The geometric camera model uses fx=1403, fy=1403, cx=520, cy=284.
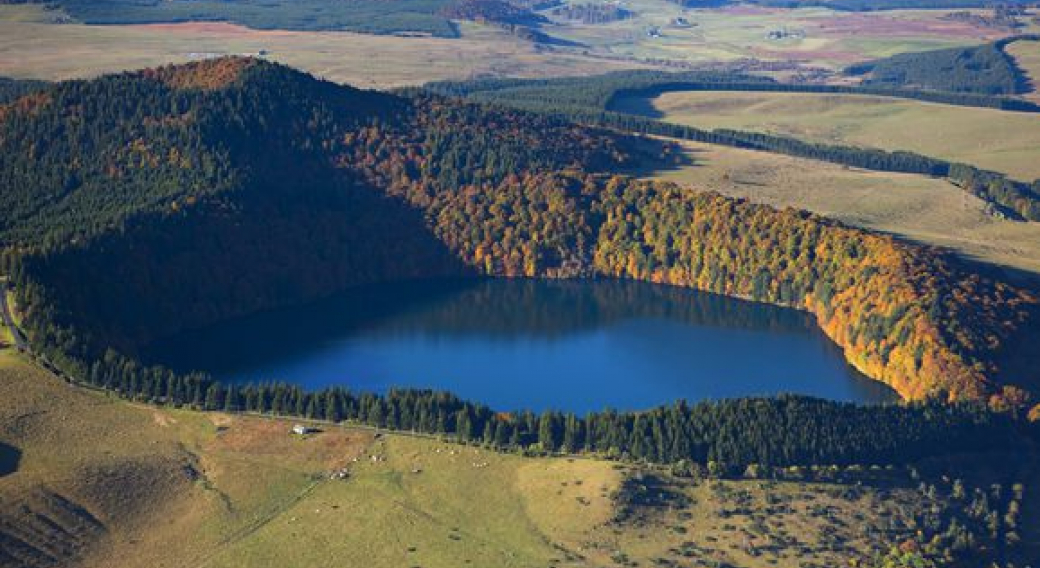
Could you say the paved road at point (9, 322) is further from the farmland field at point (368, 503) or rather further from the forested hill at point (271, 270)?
the farmland field at point (368, 503)

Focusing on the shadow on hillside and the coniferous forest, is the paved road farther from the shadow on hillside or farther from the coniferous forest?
the shadow on hillside

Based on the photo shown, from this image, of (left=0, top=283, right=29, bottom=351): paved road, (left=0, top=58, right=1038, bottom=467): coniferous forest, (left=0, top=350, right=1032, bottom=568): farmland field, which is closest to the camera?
(left=0, top=350, right=1032, bottom=568): farmland field

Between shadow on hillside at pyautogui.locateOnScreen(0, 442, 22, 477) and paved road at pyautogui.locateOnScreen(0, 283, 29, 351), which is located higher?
paved road at pyautogui.locateOnScreen(0, 283, 29, 351)

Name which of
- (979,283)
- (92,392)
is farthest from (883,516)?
(92,392)

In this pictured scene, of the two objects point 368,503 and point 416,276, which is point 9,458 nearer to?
point 368,503

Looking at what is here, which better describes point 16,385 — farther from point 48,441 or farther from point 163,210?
point 163,210

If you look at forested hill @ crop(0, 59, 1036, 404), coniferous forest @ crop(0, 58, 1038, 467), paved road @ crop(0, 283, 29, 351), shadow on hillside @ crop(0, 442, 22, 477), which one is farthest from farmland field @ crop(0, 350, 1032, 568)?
forested hill @ crop(0, 59, 1036, 404)

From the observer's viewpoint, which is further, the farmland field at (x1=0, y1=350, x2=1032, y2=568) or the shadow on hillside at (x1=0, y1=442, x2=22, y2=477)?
the shadow on hillside at (x1=0, y1=442, x2=22, y2=477)

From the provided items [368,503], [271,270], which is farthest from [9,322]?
[368,503]
